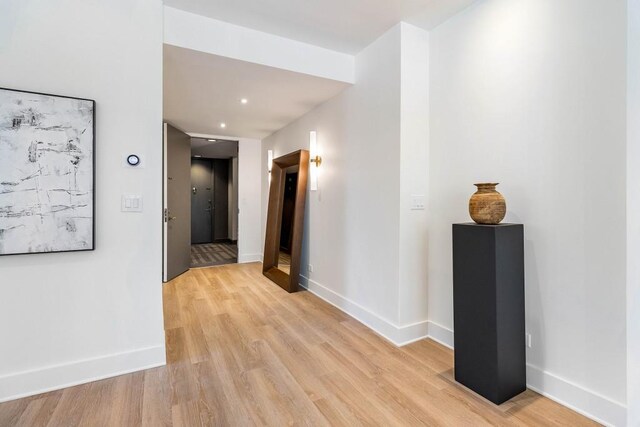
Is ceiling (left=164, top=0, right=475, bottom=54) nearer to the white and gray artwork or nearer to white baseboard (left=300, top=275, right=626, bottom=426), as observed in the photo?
the white and gray artwork

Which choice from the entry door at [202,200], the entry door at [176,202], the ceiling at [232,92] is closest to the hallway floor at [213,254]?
the entry door at [202,200]

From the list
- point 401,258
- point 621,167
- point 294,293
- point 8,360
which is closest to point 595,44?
point 621,167

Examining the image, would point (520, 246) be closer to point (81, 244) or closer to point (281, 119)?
point (81, 244)

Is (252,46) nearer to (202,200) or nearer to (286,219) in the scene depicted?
(286,219)

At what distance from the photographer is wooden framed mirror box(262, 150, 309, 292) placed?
13.5 ft

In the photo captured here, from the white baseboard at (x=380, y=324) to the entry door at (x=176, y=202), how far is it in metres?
2.61

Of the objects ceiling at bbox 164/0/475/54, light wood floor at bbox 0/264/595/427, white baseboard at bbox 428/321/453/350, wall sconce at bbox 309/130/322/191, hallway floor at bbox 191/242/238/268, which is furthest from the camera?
hallway floor at bbox 191/242/238/268

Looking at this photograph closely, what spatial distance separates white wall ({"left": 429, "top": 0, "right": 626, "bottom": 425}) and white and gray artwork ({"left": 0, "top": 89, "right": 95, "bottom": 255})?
278 centimetres

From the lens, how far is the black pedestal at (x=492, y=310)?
5.85ft

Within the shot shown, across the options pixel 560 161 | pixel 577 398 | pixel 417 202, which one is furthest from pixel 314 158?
pixel 577 398

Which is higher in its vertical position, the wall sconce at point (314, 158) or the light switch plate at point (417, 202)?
the wall sconce at point (314, 158)

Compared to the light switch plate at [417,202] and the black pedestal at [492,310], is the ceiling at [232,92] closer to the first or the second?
the light switch plate at [417,202]

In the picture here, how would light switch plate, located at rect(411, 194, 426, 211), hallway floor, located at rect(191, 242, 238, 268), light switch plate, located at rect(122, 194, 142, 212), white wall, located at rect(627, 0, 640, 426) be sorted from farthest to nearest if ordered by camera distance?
1. hallway floor, located at rect(191, 242, 238, 268)
2. light switch plate, located at rect(411, 194, 426, 211)
3. light switch plate, located at rect(122, 194, 142, 212)
4. white wall, located at rect(627, 0, 640, 426)

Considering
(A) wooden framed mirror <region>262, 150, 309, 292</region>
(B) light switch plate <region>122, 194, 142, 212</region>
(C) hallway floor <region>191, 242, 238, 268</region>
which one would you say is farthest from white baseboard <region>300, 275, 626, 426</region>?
(C) hallway floor <region>191, 242, 238, 268</region>
